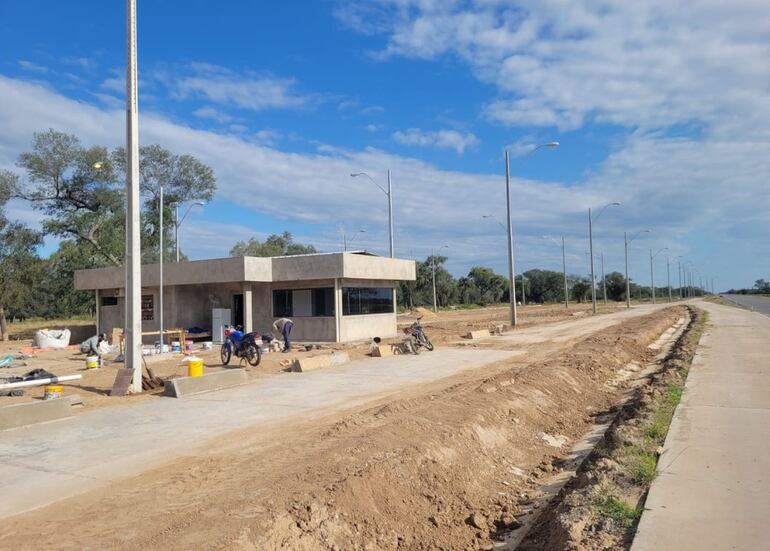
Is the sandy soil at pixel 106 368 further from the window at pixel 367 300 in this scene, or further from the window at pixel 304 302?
the window at pixel 367 300

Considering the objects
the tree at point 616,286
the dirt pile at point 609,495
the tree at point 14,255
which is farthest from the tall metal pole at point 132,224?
the tree at point 616,286

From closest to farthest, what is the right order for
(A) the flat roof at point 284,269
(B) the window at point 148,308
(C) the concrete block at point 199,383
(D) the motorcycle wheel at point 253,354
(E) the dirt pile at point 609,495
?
(E) the dirt pile at point 609,495, (C) the concrete block at point 199,383, (D) the motorcycle wheel at point 253,354, (A) the flat roof at point 284,269, (B) the window at point 148,308

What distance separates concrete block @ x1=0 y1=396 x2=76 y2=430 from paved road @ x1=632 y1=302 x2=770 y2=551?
33.0 ft

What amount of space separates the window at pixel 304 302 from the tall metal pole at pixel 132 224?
44.6 feet

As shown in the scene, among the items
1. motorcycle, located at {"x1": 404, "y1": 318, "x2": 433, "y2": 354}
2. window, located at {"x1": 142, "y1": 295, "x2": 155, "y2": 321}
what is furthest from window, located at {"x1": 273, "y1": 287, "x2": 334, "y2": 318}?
window, located at {"x1": 142, "y1": 295, "x2": 155, "y2": 321}

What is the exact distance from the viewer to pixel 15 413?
411 inches

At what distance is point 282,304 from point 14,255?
27.7 meters

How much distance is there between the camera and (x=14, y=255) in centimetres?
4497

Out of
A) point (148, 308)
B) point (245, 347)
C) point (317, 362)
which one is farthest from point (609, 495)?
point (148, 308)

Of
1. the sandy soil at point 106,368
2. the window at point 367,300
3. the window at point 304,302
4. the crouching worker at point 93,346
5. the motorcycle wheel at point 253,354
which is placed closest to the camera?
the sandy soil at point 106,368

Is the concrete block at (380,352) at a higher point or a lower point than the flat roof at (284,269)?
lower

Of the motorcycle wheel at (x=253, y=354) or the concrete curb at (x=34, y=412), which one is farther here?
the motorcycle wheel at (x=253, y=354)

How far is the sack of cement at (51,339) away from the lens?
100ft

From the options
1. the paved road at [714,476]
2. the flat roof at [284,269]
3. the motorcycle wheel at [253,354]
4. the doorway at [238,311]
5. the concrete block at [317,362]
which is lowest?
the paved road at [714,476]
